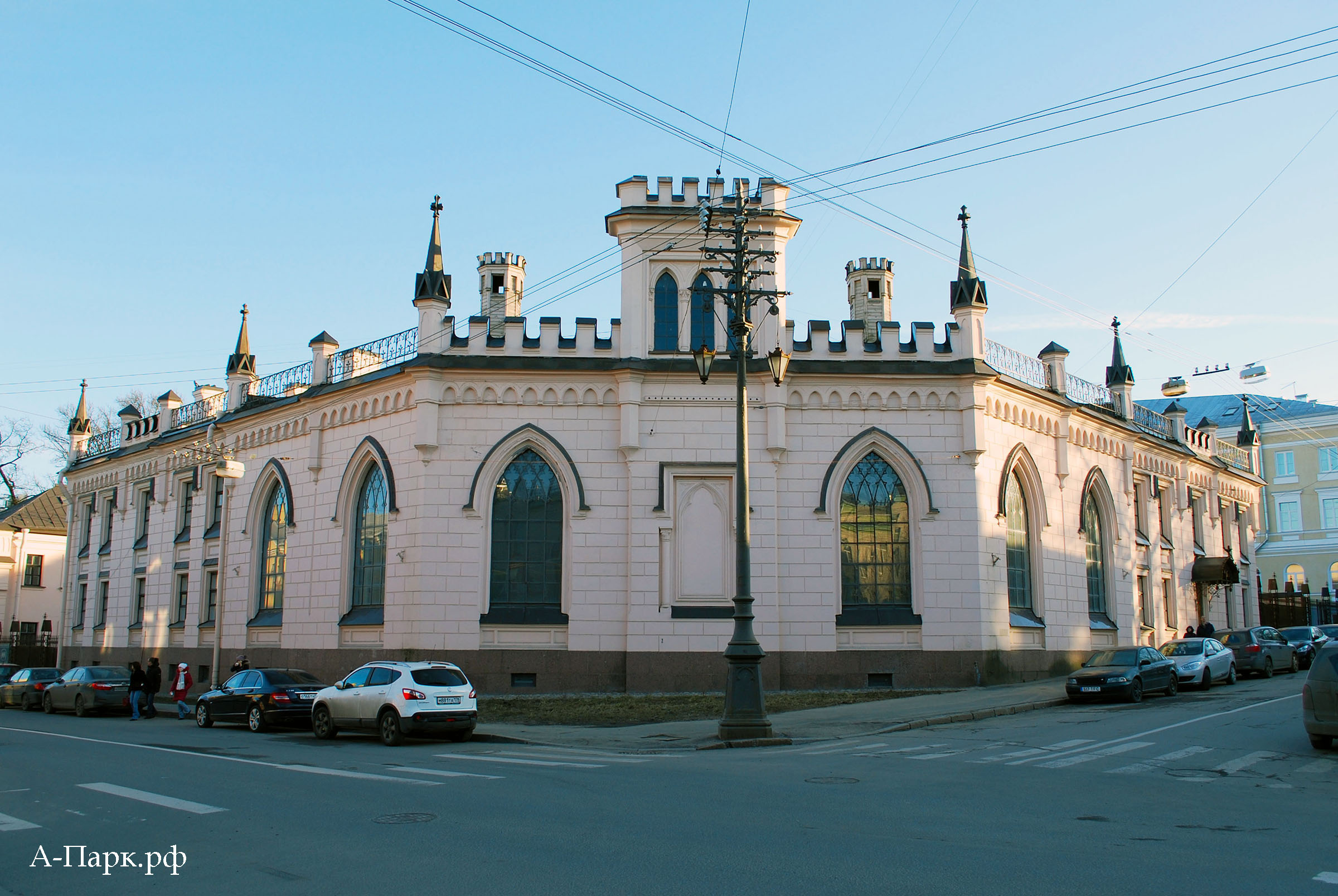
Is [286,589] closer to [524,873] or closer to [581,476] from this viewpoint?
[581,476]

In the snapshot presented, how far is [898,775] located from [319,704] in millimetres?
11779

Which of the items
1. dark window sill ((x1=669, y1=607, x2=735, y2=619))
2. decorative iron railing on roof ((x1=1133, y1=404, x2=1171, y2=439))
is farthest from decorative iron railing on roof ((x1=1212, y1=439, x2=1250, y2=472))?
dark window sill ((x1=669, y1=607, x2=735, y2=619))

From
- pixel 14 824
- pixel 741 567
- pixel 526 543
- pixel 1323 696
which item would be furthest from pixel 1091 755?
pixel 526 543

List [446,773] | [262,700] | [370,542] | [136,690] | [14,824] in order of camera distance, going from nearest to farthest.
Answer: [14,824] < [446,773] < [262,700] < [136,690] < [370,542]

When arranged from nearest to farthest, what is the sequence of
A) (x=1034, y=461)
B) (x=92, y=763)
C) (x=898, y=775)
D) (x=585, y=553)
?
(x=898, y=775) < (x=92, y=763) < (x=585, y=553) < (x=1034, y=461)

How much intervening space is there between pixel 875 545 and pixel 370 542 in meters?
13.2

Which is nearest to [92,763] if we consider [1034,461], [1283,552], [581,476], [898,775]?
[898,775]

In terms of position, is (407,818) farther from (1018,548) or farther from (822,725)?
(1018,548)

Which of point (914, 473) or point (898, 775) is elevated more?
point (914, 473)

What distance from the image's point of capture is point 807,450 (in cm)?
2470

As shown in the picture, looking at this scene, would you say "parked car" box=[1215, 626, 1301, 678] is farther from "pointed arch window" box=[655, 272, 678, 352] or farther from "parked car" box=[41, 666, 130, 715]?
"parked car" box=[41, 666, 130, 715]

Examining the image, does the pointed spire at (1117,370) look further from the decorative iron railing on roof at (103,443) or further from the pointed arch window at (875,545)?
the decorative iron railing on roof at (103,443)

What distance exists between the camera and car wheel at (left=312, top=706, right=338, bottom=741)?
1867cm

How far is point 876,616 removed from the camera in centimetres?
2428
